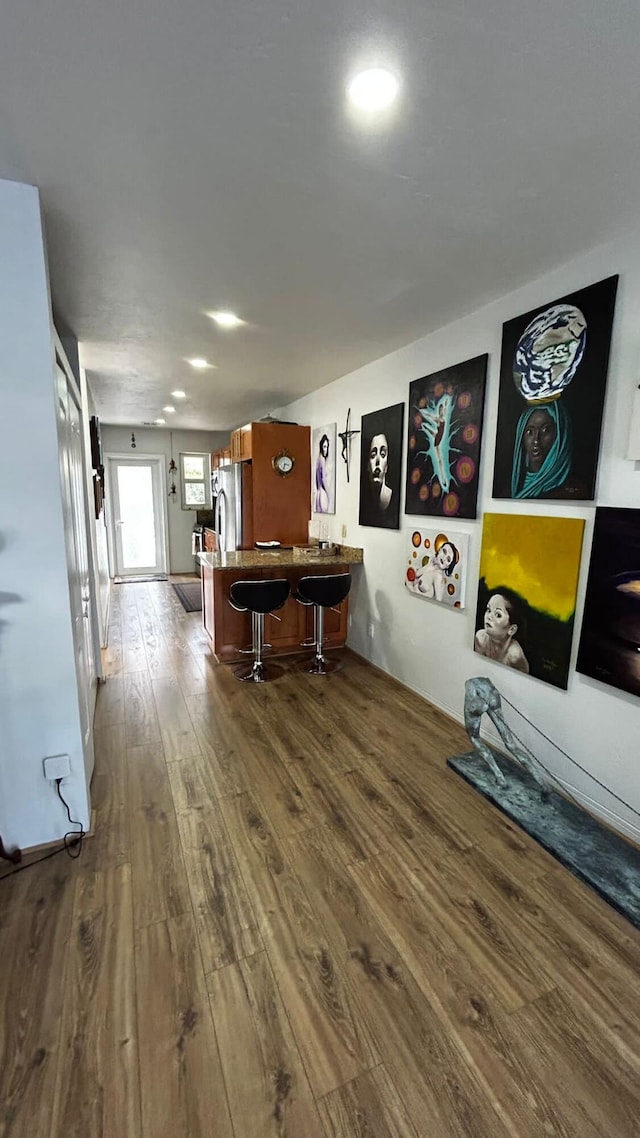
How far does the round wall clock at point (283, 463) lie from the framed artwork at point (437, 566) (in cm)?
205

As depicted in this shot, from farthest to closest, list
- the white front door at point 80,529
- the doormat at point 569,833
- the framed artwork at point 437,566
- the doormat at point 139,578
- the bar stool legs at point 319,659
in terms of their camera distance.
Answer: the doormat at point 139,578 → the bar stool legs at point 319,659 → the framed artwork at point 437,566 → the white front door at point 80,529 → the doormat at point 569,833

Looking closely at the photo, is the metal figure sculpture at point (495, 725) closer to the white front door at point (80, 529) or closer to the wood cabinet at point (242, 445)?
the white front door at point (80, 529)

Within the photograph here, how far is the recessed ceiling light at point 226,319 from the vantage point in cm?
275

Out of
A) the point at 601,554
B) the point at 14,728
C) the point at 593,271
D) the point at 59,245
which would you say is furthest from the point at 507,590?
the point at 59,245

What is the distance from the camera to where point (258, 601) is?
3490 millimetres

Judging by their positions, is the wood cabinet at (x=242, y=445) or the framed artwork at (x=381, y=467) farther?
the wood cabinet at (x=242, y=445)

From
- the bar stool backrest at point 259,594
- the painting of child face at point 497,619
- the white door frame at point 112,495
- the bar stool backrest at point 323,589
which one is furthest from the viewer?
the white door frame at point 112,495

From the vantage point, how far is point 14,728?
72.2 inches

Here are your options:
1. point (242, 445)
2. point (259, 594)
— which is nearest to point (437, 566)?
point (259, 594)

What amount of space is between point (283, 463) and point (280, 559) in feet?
4.43

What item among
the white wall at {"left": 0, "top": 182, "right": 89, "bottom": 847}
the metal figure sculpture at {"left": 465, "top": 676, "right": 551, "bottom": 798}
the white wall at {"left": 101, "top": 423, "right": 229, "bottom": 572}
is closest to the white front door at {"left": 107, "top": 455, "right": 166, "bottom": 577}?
the white wall at {"left": 101, "top": 423, "right": 229, "bottom": 572}

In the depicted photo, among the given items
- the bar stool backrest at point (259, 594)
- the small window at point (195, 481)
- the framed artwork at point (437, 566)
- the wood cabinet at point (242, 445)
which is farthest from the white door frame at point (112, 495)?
the framed artwork at point (437, 566)

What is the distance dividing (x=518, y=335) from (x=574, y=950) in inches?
105

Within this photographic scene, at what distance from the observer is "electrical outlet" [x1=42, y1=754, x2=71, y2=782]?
1895 mm
